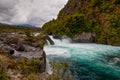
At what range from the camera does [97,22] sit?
97.1 meters

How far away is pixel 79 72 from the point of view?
3091 cm

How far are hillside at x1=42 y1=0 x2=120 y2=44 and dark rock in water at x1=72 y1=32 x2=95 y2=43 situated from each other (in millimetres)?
1659

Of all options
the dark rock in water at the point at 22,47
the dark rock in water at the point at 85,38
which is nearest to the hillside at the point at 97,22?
the dark rock in water at the point at 85,38

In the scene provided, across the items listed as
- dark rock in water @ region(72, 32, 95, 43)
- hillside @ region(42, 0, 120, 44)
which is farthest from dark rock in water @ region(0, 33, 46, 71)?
dark rock in water @ region(72, 32, 95, 43)

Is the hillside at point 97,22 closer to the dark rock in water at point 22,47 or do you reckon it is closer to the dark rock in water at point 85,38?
A: the dark rock in water at point 85,38

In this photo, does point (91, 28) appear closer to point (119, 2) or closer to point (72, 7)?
point (119, 2)

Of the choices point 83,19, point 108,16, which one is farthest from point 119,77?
point 83,19

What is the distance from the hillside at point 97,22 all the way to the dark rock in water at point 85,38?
5.44 feet

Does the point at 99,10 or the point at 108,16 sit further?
the point at 99,10

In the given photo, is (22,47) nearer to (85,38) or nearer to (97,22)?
(85,38)

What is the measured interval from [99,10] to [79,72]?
75.0m

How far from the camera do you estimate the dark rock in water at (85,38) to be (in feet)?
300

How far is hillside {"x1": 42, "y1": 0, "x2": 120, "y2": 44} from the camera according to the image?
85806mm

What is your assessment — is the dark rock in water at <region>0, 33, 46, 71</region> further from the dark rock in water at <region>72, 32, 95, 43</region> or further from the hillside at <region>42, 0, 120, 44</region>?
the dark rock in water at <region>72, 32, 95, 43</region>
